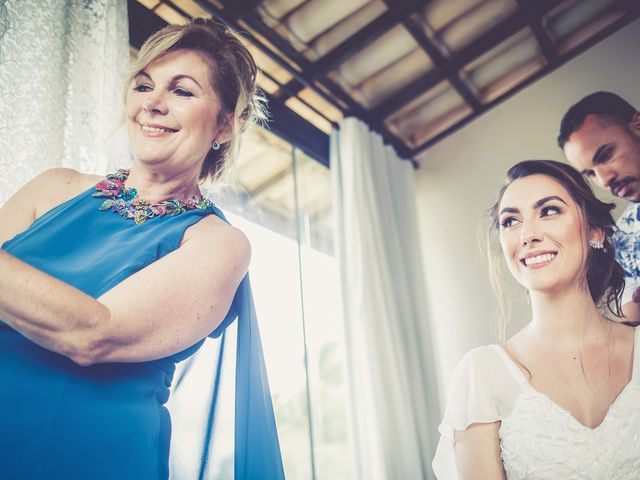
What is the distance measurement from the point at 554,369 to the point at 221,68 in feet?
3.58

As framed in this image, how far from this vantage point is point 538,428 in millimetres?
1279

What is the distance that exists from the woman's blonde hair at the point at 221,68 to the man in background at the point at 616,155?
1.30 meters

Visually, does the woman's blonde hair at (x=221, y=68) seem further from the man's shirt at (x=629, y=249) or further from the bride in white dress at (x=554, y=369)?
the man's shirt at (x=629, y=249)

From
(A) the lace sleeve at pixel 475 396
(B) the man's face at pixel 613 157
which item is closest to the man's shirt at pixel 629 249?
(B) the man's face at pixel 613 157

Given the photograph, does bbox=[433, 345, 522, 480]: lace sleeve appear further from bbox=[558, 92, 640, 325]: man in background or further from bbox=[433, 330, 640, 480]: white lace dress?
bbox=[558, 92, 640, 325]: man in background

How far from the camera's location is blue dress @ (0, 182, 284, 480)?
73 cm

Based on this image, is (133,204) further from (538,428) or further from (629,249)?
(629,249)

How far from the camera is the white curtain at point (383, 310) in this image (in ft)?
8.78

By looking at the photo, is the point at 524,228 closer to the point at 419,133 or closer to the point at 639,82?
the point at 639,82

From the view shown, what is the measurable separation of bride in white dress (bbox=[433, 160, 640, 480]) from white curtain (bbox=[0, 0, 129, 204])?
1.21 meters

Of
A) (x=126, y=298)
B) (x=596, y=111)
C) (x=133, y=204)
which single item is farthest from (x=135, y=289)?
(x=596, y=111)

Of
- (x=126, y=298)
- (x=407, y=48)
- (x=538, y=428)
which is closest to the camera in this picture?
(x=126, y=298)

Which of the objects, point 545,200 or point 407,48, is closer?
point 545,200

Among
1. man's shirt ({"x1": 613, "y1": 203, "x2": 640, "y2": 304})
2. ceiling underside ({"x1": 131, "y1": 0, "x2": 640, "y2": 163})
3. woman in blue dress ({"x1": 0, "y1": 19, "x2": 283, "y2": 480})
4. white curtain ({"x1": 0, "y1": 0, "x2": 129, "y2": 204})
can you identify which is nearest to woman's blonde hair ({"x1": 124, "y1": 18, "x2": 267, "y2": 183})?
woman in blue dress ({"x1": 0, "y1": 19, "x2": 283, "y2": 480})
